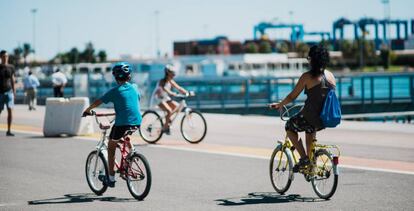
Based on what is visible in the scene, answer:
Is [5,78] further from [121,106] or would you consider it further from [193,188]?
[121,106]

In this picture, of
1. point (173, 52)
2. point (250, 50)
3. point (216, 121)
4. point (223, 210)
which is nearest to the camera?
point (223, 210)

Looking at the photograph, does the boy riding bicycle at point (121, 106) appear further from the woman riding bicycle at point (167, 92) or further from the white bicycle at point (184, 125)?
the white bicycle at point (184, 125)

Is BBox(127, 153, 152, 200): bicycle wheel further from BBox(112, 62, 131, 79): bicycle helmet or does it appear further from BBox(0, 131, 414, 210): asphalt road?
BBox(112, 62, 131, 79): bicycle helmet

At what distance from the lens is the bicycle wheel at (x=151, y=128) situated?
1764cm

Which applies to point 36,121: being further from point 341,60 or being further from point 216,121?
point 341,60

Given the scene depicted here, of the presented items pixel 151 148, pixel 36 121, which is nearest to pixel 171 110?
pixel 151 148

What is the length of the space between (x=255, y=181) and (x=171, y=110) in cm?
619

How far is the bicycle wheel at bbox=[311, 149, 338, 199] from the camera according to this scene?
30.9ft

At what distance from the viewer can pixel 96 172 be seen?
34.3ft

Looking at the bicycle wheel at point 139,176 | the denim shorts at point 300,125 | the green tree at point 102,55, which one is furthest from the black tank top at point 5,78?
the green tree at point 102,55

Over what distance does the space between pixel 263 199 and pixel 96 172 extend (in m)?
1.97

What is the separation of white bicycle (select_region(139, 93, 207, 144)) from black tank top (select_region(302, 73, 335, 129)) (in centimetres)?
804

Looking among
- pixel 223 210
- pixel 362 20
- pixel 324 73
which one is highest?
pixel 362 20

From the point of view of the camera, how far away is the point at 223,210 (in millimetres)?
9242
